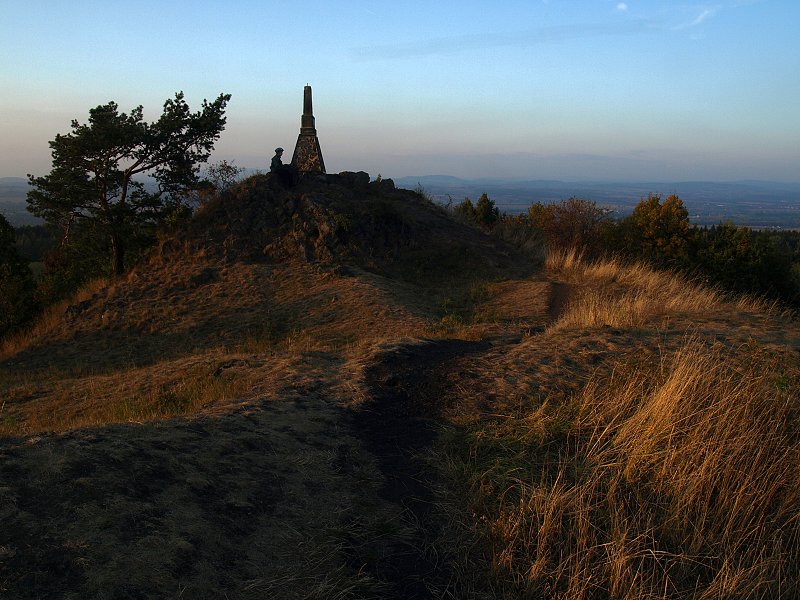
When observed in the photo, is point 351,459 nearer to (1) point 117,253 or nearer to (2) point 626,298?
(2) point 626,298

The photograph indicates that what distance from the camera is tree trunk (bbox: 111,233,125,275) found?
54.3 ft

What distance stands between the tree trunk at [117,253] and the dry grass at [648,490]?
48.5 ft

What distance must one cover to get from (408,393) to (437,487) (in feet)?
5.91

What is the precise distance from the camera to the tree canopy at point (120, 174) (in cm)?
1588

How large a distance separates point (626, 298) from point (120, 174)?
46.1ft

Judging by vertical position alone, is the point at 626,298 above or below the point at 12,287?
above

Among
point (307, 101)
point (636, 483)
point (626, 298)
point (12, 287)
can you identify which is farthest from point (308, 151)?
point (636, 483)

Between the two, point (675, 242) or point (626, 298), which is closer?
point (626, 298)

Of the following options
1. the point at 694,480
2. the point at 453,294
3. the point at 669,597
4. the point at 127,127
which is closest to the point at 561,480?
the point at 694,480

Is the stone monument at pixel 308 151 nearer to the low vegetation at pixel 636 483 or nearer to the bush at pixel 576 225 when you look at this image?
the bush at pixel 576 225

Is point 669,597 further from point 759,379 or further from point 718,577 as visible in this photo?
point 759,379

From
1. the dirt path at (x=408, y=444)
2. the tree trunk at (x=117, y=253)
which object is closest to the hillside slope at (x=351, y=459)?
the dirt path at (x=408, y=444)

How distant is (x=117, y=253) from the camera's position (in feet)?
55.0

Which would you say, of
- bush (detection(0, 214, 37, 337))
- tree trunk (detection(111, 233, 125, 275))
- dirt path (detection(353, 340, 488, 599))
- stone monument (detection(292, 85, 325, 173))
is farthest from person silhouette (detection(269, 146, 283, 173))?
dirt path (detection(353, 340, 488, 599))
